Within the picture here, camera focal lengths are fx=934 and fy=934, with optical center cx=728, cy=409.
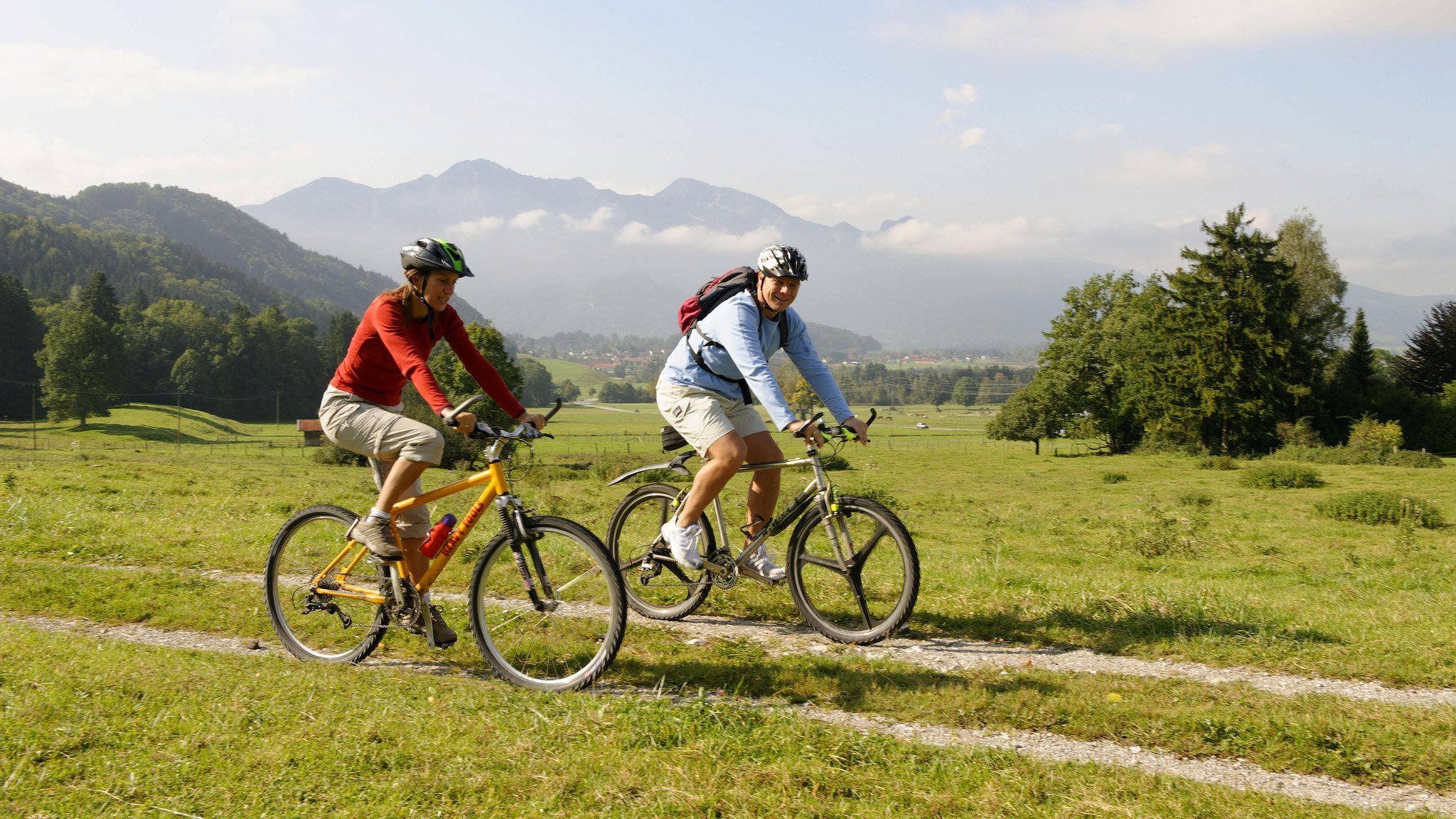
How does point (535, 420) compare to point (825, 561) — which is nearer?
point (535, 420)

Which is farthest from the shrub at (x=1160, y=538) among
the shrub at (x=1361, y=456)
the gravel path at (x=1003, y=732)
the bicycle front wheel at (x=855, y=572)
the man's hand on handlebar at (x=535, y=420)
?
the shrub at (x=1361, y=456)

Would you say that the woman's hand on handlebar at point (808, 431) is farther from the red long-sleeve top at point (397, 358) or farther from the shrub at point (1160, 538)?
the shrub at point (1160, 538)

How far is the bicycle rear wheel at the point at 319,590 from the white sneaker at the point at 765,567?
8.70 ft

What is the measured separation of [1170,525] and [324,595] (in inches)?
620

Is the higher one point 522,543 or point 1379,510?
point 522,543

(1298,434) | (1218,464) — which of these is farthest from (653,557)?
(1298,434)

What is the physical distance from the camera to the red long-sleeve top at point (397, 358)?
5.68 m

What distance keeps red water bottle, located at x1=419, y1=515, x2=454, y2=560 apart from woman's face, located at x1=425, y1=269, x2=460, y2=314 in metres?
1.41

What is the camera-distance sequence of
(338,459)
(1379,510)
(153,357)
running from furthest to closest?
(153,357) → (338,459) → (1379,510)

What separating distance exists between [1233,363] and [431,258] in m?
66.1

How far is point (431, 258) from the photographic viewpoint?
586 centimetres

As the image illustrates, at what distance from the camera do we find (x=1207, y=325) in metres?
62.8

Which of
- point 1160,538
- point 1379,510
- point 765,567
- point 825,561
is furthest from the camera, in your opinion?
point 1379,510

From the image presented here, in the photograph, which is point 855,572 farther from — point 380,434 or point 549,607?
point 380,434
